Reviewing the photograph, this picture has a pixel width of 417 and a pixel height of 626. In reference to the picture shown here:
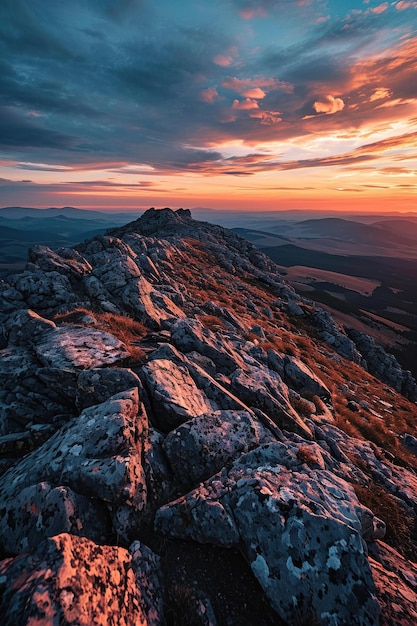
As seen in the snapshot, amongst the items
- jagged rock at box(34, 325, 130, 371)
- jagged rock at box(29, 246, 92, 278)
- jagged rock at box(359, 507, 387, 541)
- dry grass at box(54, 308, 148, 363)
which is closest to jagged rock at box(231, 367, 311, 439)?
jagged rock at box(359, 507, 387, 541)

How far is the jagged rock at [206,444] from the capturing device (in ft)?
27.8

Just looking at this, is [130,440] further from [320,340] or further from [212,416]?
[320,340]

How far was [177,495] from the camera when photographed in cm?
791

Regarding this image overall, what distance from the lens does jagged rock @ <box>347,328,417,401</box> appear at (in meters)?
44.6

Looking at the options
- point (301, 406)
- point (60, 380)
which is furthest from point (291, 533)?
point (301, 406)

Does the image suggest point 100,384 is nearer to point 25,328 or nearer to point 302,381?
point 25,328

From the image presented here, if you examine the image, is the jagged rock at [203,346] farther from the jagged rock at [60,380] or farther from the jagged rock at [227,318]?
the jagged rock at [227,318]

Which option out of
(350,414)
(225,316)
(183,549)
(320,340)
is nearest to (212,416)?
(183,549)

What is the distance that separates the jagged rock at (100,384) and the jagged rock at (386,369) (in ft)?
155

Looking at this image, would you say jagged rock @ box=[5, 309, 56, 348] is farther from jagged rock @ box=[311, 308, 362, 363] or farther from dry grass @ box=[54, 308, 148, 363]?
jagged rock @ box=[311, 308, 362, 363]

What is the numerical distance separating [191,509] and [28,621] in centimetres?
377

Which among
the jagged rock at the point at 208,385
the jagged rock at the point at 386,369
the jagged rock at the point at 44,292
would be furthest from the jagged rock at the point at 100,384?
the jagged rock at the point at 386,369

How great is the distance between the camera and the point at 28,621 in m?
3.88

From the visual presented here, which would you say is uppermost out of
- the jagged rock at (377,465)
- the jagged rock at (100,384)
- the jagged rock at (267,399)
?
the jagged rock at (100,384)
